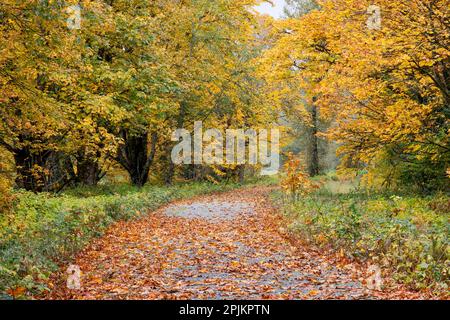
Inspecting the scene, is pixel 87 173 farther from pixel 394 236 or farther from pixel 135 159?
pixel 394 236

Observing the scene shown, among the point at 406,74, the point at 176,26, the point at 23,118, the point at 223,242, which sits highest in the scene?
the point at 176,26

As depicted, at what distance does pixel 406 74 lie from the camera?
1395 cm

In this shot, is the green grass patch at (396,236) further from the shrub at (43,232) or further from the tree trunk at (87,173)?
the tree trunk at (87,173)

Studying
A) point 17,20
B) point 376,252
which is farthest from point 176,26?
point 376,252

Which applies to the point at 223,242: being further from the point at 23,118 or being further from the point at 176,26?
the point at 176,26

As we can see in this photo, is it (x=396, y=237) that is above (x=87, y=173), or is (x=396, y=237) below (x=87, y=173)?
below

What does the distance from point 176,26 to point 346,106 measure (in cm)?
1104

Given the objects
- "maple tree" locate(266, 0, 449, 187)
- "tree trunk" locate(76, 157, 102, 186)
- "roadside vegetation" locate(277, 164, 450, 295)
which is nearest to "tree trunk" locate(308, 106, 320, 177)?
"maple tree" locate(266, 0, 449, 187)
